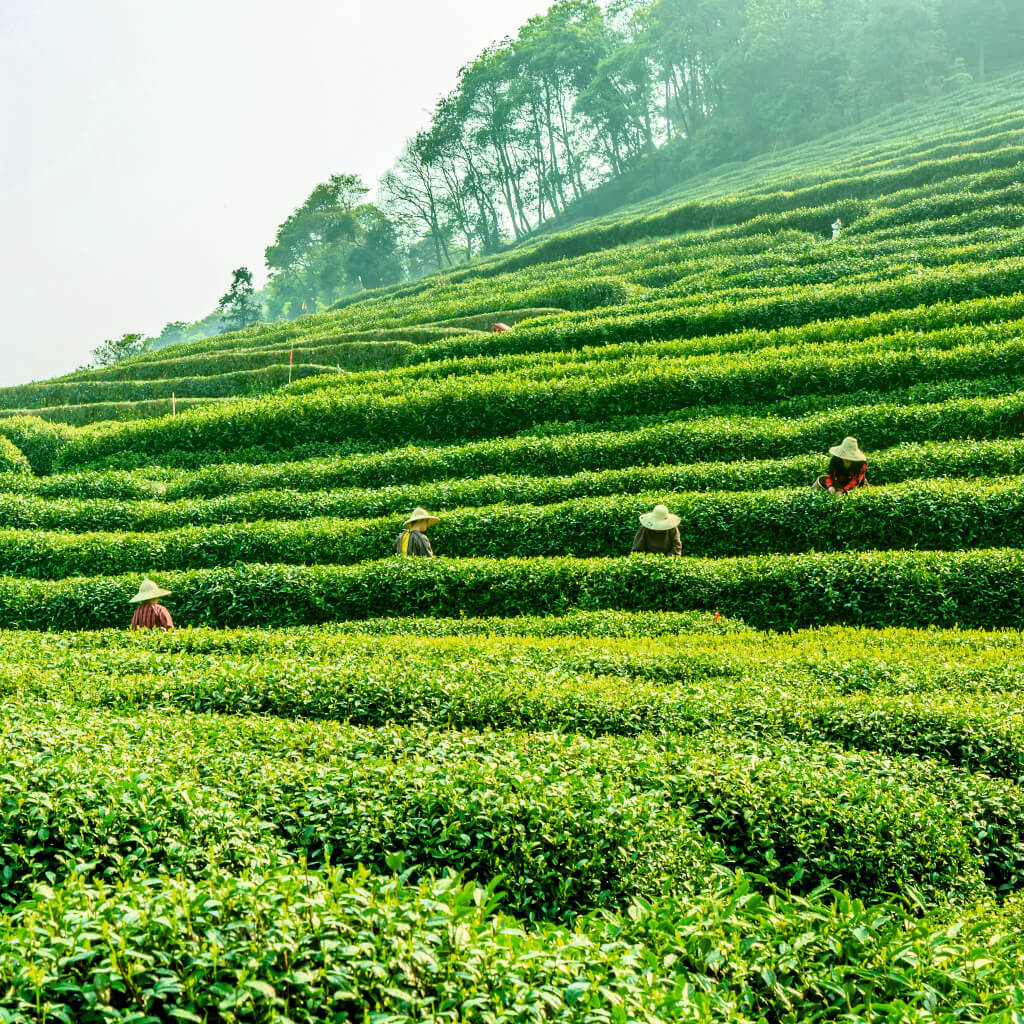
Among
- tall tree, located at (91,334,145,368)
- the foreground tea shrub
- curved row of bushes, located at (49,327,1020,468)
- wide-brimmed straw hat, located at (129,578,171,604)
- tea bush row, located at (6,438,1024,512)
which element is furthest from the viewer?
tall tree, located at (91,334,145,368)

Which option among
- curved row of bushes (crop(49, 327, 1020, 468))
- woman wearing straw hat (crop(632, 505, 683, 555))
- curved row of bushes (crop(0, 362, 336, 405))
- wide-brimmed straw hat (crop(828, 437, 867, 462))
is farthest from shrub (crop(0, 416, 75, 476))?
wide-brimmed straw hat (crop(828, 437, 867, 462))

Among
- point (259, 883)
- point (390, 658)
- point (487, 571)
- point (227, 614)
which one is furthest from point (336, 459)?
point (259, 883)

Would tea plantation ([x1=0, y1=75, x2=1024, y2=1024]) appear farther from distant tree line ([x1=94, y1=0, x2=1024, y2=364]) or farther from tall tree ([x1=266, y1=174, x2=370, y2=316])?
tall tree ([x1=266, y1=174, x2=370, y2=316])

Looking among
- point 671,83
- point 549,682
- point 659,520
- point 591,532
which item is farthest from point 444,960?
point 671,83

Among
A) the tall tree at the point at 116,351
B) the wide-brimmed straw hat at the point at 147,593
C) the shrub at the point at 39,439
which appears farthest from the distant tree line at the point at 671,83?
the wide-brimmed straw hat at the point at 147,593

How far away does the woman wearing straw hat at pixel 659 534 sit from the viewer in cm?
1609

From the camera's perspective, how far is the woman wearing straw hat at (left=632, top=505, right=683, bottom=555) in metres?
16.1

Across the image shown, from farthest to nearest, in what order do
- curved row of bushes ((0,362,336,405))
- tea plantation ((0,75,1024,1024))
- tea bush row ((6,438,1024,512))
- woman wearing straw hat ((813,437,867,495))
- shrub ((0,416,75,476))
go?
curved row of bushes ((0,362,336,405)) → shrub ((0,416,75,476)) → tea bush row ((6,438,1024,512)) → woman wearing straw hat ((813,437,867,495)) → tea plantation ((0,75,1024,1024))

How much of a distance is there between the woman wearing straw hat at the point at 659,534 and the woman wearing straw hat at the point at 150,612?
981cm

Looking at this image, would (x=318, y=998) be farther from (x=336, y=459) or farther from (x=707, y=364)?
(x=707, y=364)

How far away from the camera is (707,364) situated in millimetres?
26156

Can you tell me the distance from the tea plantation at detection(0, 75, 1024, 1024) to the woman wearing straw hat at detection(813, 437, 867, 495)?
0.48 metres

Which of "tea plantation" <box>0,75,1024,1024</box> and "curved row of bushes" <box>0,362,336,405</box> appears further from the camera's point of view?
"curved row of bushes" <box>0,362,336,405</box>

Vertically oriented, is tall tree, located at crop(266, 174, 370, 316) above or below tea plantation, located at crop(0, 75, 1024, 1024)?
above
